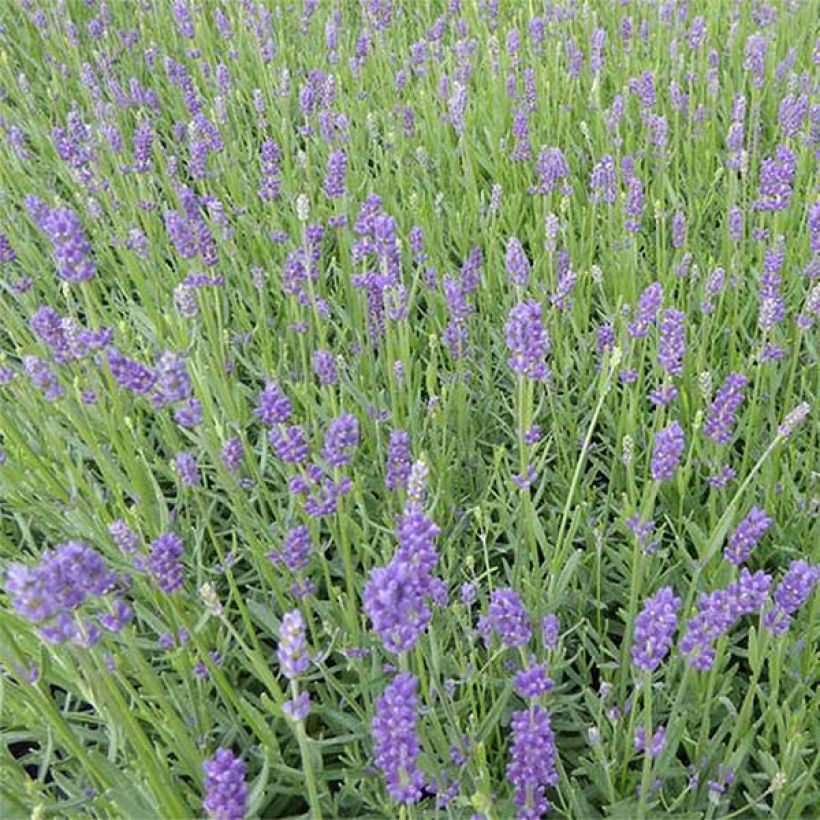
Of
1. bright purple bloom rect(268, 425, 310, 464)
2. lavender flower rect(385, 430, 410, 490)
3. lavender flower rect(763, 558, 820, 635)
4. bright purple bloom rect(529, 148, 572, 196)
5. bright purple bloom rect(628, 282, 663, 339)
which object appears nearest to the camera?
lavender flower rect(763, 558, 820, 635)

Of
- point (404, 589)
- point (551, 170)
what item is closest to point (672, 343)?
point (404, 589)

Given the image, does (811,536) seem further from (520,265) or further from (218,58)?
(218,58)

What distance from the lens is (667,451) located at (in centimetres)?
150

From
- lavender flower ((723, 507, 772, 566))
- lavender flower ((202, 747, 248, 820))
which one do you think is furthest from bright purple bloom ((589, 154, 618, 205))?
lavender flower ((202, 747, 248, 820))

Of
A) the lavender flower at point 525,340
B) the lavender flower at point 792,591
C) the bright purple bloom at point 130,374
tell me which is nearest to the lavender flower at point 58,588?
the bright purple bloom at point 130,374

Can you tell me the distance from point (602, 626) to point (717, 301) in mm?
1133

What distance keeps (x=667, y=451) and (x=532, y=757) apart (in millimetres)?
540

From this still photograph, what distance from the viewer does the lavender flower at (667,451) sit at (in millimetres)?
1497

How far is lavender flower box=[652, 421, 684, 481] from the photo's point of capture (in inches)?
58.9

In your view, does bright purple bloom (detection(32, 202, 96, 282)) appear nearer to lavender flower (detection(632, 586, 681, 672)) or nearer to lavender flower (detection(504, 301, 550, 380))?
lavender flower (detection(504, 301, 550, 380))

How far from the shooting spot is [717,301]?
2660 millimetres

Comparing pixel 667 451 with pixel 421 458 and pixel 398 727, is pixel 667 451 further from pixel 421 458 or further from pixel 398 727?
pixel 398 727

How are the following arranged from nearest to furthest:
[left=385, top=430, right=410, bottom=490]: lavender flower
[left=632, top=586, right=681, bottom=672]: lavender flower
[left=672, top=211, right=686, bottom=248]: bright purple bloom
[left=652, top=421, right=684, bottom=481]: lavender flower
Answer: [left=632, top=586, right=681, bottom=672]: lavender flower, [left=652, top=421, right=684, bottom=481]: lavender flower, [left=385, top=430, right=410, bottom=490]: lavender flower, [left=672, top=211, right=686, bottom=248]: bright purple bloom

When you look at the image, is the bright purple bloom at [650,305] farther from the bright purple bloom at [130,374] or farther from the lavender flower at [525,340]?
the bright purple bloom at [130,374]
